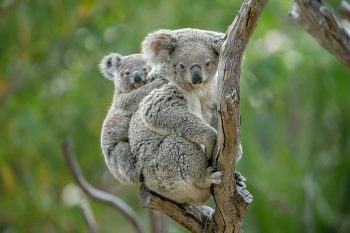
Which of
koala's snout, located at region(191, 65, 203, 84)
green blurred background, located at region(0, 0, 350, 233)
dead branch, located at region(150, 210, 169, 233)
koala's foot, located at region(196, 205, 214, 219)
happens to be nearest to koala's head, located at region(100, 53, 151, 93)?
koala's snout, located at region(191, 65, 203, 84)

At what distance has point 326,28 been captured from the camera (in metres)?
6.01

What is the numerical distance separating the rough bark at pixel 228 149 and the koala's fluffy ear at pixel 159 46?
0.69 meters

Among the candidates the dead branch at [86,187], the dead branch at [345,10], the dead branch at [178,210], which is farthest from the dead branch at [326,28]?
the dead branch at [86,187]

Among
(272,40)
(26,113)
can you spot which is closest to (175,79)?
(26,113)

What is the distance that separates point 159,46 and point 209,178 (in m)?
0.87

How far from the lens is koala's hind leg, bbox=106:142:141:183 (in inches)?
196

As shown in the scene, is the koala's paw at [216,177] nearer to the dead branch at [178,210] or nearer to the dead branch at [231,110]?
the dead branch at [231,110]

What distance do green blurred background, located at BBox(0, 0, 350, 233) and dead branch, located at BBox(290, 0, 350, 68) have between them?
2829 millimetres

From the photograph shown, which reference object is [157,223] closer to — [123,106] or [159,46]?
[123,106]

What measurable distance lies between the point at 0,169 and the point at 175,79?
515 cm

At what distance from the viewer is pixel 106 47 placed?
9609 mm

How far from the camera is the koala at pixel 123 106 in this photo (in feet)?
16.7

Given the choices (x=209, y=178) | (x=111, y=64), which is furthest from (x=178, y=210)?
(x=111, y=64)

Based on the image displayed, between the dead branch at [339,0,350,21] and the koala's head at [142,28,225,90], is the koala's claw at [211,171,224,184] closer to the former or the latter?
the koala's head at [142,28,225,90]
